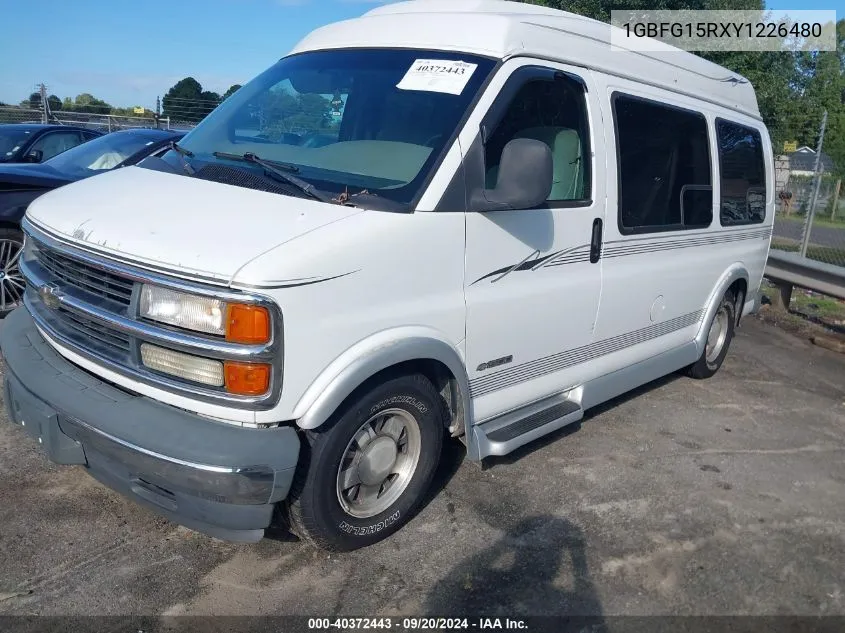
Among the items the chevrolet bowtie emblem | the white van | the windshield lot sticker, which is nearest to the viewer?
the white van

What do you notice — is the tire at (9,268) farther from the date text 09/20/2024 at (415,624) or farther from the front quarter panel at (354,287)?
the date text 09/20/2024 at (415,624)

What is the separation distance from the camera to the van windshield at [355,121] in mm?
3428

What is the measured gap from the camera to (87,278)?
321cm

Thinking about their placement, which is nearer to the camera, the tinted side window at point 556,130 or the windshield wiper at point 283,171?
the windshield wiper at point 283,171

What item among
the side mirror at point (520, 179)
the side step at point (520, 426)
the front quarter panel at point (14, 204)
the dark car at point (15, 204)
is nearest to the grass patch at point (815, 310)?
the side step at point (520, 426)

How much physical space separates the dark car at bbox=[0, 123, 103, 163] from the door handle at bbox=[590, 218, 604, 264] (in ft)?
27.8

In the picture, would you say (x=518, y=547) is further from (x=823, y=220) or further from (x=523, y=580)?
(x=823, y=220)

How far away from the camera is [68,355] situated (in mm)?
3371

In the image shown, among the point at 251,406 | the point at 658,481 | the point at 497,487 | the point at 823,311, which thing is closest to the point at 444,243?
the point at 251,406

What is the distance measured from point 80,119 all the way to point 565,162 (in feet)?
81.3

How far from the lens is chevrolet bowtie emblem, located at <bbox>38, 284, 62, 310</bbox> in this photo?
3346mm

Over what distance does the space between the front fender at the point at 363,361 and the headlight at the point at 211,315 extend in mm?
322

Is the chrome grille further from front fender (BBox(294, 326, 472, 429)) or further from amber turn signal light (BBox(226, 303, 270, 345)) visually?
front fender (BBox(294, 326, 472, 429))

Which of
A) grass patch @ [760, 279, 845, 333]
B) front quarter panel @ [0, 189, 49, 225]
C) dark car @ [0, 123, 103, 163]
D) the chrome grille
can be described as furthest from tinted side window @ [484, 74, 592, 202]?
dark car @ [0, 123, 103, 163]
